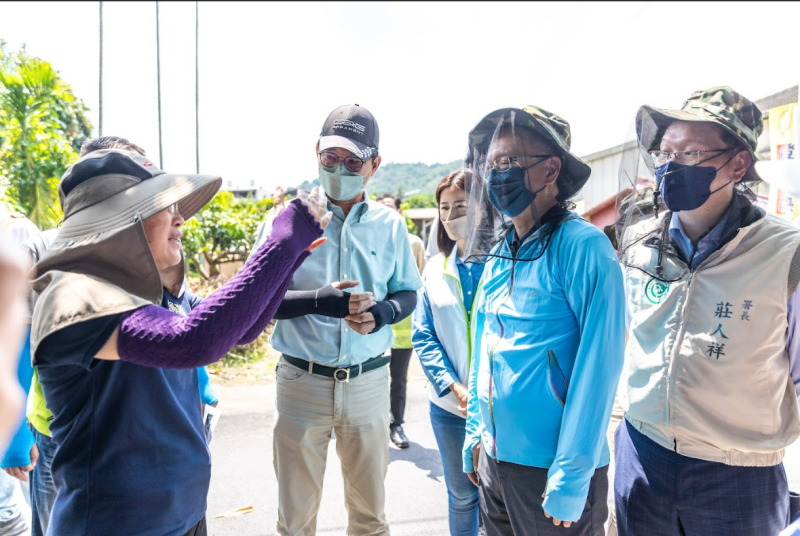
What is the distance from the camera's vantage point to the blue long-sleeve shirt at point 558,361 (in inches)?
62.6

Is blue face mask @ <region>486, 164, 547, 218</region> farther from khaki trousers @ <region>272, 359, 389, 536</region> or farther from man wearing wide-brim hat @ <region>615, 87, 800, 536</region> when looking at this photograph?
khaki trousers @ <region>272, 359, 389, 536</region>

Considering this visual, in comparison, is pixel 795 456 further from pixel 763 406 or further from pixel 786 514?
pixel 763 406

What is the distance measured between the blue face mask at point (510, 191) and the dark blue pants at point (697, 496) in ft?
3.46

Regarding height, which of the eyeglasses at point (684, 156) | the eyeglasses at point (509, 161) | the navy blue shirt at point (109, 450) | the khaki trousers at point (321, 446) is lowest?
the khaki trousers at point (321, 446)

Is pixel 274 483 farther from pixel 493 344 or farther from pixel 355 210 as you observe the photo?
pixel 493 344

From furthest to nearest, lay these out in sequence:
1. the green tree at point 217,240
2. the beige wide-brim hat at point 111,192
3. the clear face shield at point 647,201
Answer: the green tree at point 217,240, the clear face shield at point 647,201, the beige wide-brim hat at point 111,192

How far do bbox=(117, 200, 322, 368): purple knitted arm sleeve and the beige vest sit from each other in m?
1.44

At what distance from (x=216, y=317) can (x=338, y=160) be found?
4.78 ft

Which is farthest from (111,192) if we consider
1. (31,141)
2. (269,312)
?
(31,141)

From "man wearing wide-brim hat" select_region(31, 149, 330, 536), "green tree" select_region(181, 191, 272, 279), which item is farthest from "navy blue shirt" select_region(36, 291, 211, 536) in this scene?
"green tree" select_region(181, 191, 272, 279)

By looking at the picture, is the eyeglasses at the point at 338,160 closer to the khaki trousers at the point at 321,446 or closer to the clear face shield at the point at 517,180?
the clear face shield at the point at 517,180

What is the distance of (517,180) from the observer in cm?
189

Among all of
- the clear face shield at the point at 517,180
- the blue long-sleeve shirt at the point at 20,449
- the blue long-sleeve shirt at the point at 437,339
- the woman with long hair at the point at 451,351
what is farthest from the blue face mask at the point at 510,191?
the blue long-sleeve shirt at the point at 20,449

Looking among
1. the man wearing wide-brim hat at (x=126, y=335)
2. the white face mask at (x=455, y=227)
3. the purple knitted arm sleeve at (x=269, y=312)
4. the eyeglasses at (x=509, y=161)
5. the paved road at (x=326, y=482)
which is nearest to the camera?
the man wearing wide-brim hat at (x=126, y=335)
